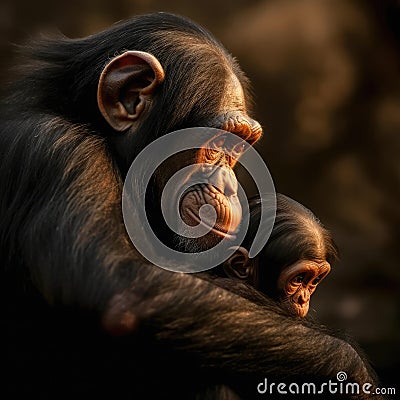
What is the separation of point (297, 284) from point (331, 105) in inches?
147

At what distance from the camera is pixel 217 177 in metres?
3.02

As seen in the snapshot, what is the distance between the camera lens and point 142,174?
9.66ft

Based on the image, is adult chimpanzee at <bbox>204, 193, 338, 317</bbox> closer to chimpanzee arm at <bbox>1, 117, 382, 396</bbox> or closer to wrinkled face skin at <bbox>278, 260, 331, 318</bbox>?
wrinkled face skin at <bbox>278, 260, 331, 318</bbox>

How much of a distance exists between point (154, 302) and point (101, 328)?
191 millimetres

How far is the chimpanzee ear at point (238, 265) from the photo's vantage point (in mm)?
3072

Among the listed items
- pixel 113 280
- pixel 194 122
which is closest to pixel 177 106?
pixel 194 122

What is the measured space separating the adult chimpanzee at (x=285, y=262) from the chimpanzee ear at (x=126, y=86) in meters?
0.64

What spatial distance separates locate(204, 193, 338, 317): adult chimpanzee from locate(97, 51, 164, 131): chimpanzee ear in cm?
64

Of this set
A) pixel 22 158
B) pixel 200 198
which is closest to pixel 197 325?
pixel 200 198

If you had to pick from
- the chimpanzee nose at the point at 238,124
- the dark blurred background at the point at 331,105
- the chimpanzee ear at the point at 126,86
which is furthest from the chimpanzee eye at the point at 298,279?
the dark blurred background at the point at 331,105

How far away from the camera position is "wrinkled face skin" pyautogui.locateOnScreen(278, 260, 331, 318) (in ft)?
10.4

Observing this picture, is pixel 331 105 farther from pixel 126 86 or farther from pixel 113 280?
pixel 113 280

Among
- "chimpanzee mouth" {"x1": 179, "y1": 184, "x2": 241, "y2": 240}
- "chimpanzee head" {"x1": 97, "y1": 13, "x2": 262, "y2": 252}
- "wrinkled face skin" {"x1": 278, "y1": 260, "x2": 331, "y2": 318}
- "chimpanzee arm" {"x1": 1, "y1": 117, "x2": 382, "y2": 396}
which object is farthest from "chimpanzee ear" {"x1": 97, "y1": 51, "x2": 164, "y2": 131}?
"wrinkled face skin" {"x1": 278, "y1": 260, "x2": 331, "y2": 318}

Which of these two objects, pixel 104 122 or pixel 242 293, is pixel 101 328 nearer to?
pixel 242 293
